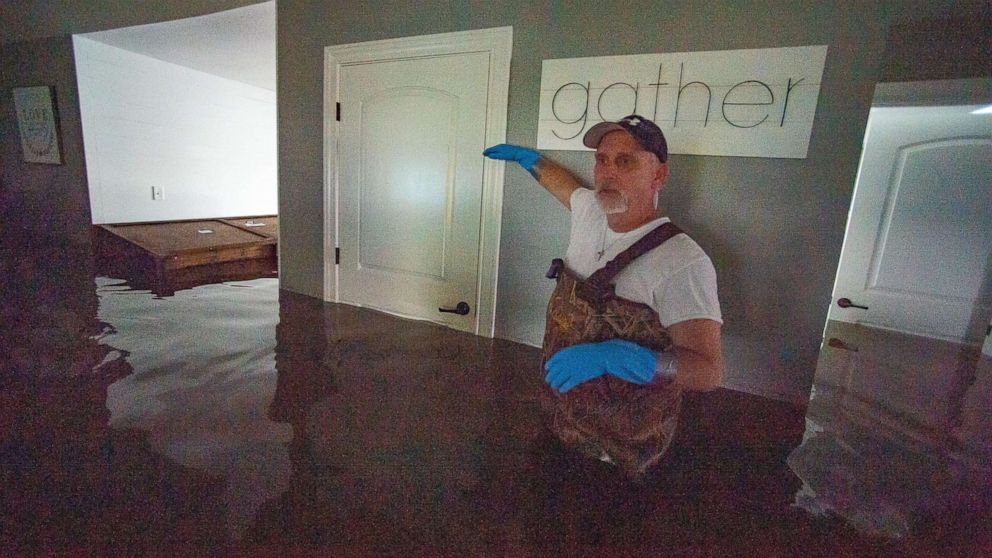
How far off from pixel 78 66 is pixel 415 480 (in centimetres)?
488

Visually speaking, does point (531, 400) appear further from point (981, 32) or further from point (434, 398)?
point (981, 32)

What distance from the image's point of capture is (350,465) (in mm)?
1380

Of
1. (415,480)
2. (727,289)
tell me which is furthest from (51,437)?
(727,289)

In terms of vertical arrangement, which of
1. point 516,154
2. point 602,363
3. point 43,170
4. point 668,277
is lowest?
point 602,363

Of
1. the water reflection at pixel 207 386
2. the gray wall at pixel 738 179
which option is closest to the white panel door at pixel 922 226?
the gray wall at pixel 738 179

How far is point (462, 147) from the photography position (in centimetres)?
234

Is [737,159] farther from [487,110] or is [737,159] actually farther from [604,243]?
[487,110]

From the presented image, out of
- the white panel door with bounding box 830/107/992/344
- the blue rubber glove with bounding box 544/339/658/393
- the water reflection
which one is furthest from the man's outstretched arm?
the water reflection

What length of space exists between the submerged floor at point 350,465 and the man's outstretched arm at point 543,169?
2.82ft

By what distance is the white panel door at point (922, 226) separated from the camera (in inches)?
64.2

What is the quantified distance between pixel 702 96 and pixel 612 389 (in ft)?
4.22

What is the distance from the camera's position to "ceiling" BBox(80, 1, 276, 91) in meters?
3.08

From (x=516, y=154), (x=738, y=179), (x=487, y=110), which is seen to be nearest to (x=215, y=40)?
(x=487, y=110)

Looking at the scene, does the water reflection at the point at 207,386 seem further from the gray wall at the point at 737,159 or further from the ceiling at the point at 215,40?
the ceiling at the point at 215,40
